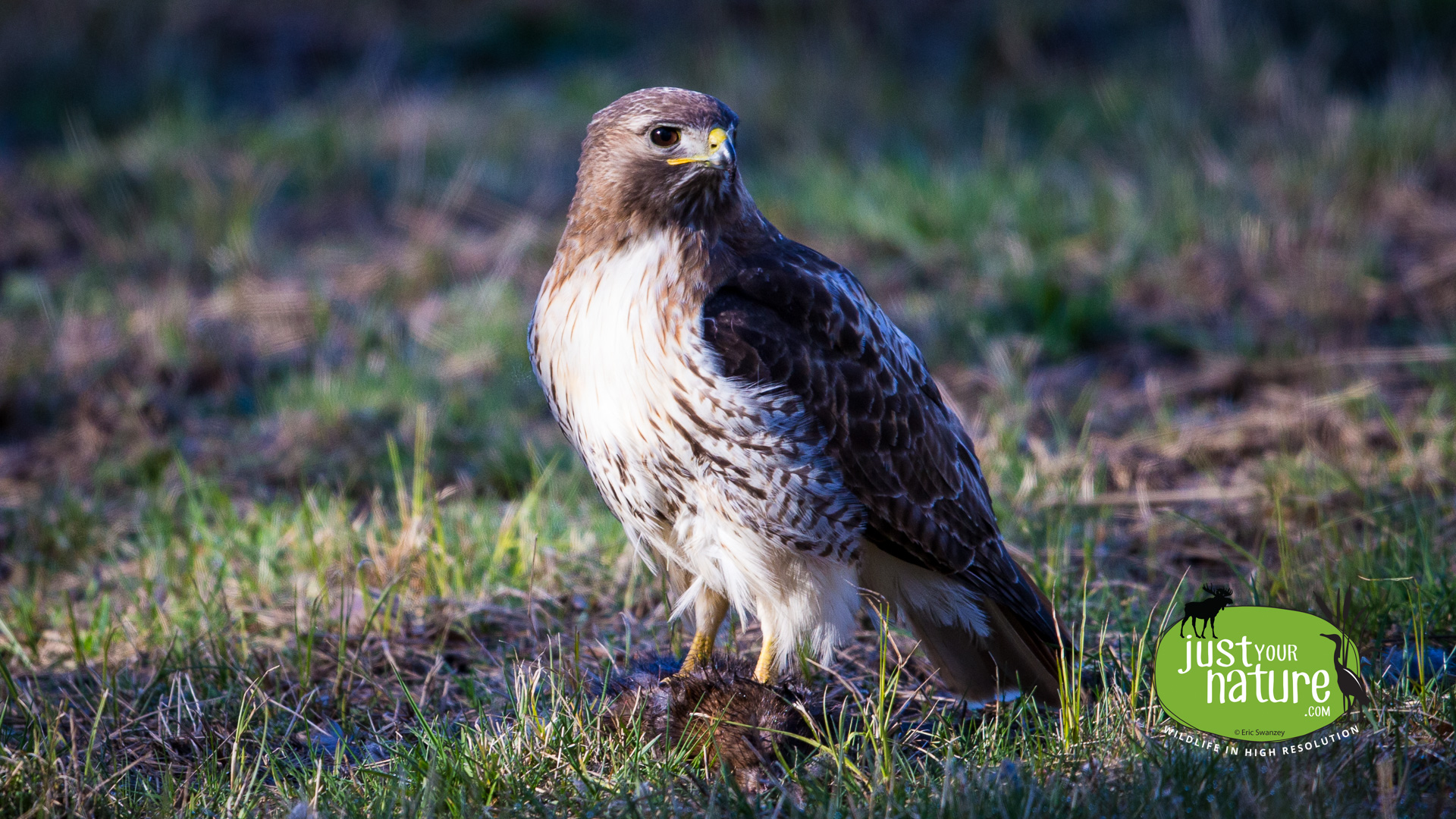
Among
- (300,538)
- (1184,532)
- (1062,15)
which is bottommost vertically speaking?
(1184,532)

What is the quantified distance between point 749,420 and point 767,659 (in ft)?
2.21

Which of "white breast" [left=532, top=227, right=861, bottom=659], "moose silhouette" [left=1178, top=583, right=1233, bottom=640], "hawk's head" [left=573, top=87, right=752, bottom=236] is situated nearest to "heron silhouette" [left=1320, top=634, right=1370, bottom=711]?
"moose silhouette" [left=1178, top=583, right=1233, bottom=640]

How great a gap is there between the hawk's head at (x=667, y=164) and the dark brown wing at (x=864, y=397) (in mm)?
145

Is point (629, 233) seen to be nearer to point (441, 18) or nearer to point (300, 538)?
point (300, 538)

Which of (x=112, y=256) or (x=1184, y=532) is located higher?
(x=112, y=256)

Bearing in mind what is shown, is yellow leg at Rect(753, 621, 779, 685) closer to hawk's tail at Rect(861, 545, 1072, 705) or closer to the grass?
the grass

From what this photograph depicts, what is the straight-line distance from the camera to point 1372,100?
27.1ft

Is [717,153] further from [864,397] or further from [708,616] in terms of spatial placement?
[708,616]

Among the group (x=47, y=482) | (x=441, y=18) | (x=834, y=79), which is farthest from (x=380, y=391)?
(x=441, y=18)

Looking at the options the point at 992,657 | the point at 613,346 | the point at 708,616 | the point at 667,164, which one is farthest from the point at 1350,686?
the point at 667,164

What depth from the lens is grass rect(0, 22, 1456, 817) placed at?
108 inches

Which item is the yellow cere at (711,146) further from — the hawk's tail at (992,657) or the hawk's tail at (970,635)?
the hawk's tail at (992,657)

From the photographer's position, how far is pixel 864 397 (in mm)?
3207

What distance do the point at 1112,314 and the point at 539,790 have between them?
414cm
